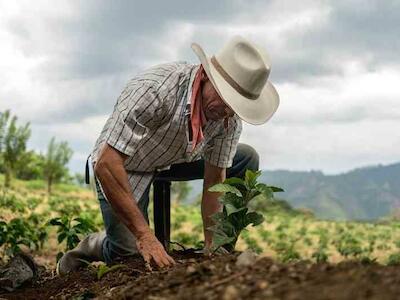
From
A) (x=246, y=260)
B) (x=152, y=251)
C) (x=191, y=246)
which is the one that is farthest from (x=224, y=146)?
(x=191, y=246)

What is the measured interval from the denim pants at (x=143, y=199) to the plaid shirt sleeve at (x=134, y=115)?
82 cm

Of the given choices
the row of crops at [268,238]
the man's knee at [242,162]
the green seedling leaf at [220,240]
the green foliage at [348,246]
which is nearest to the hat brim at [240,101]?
the green seedling leaf at [220,240]

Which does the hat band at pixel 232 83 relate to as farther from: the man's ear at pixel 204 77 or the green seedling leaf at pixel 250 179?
the green seedling leaf at pixel 250 179

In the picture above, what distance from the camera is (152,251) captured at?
380 centimetres

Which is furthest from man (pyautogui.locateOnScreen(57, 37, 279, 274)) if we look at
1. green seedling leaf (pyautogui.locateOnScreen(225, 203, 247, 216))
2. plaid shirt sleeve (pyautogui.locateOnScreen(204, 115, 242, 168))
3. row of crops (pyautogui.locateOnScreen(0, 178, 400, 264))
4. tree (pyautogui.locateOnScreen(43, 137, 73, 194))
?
tree (pyautogui.locateOnScreen(43, 137, 73, 194))

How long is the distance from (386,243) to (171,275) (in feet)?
35.6

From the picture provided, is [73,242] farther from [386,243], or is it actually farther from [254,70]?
[386,243]

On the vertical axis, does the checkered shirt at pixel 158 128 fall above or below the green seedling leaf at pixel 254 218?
above

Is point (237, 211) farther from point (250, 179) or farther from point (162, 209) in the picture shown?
point (162, 209)

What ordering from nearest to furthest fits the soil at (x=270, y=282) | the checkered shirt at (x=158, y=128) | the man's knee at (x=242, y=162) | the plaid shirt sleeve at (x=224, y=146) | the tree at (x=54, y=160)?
the soil at (x=270, y=282) < the checkered shirt at (x=158, y=128) < the plaid shirt sleeve at (x=224, y=146) < the man's knee at (x=242, y=162) < the tree at (x=54, y=160)

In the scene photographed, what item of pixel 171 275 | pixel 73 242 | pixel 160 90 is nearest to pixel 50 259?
pixel 73 242

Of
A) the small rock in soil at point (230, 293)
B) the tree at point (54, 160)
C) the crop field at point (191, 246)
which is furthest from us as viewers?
the tree at point (54, 160)

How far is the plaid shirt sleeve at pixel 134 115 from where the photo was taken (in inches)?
155

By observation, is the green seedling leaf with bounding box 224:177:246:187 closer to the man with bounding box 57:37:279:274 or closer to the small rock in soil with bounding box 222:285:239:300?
the man with bounding box 57:37:279:274
